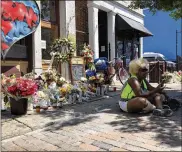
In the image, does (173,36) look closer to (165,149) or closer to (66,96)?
(66,96)

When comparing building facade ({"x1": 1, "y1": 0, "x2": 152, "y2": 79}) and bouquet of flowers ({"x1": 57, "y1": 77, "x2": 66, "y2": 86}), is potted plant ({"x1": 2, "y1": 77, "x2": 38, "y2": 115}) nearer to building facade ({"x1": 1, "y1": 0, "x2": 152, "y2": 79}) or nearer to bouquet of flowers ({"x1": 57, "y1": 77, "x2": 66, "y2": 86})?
bouquet of flowers ({"x1": 57, "y1": 77, "x2": 66, "y2": 86})

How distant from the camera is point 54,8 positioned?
10.4 metres

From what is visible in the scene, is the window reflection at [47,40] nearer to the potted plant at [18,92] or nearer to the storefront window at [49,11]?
the storefront window at [49,11]

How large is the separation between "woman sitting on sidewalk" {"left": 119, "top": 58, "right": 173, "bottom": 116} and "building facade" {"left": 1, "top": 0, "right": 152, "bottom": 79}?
3.68 m

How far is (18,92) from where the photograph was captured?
5.23m

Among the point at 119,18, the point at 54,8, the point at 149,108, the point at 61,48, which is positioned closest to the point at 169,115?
the point at 149,108

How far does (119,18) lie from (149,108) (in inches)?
360

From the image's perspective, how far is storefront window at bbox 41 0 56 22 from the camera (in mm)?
9867

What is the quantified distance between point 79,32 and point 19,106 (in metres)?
6.65

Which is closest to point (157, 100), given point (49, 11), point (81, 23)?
point (49, 11)

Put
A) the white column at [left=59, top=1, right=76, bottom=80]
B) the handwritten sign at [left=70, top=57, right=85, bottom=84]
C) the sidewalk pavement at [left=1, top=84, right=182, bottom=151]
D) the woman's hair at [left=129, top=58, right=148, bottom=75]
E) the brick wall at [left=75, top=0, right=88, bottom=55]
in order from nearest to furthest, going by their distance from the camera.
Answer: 1. the sidewalk pavement at [left=1, top=84, right=182, bottom=151]
2. the woman's hair at [left=129, top=58, right=148, bottom=75]
3. the handwritten sign at [left=70, top=57, right=85, bottom=84]
4. the white column at [left=59, top=1, right=76, bottom=80]
5. the brick wall at [left=75, top=0, right=88, bottom=55]

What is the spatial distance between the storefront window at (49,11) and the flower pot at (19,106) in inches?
202

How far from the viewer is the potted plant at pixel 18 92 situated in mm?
5215

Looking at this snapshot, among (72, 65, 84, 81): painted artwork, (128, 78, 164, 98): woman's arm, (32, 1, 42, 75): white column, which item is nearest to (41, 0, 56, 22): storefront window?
(32, 1, 42, 75): white column
